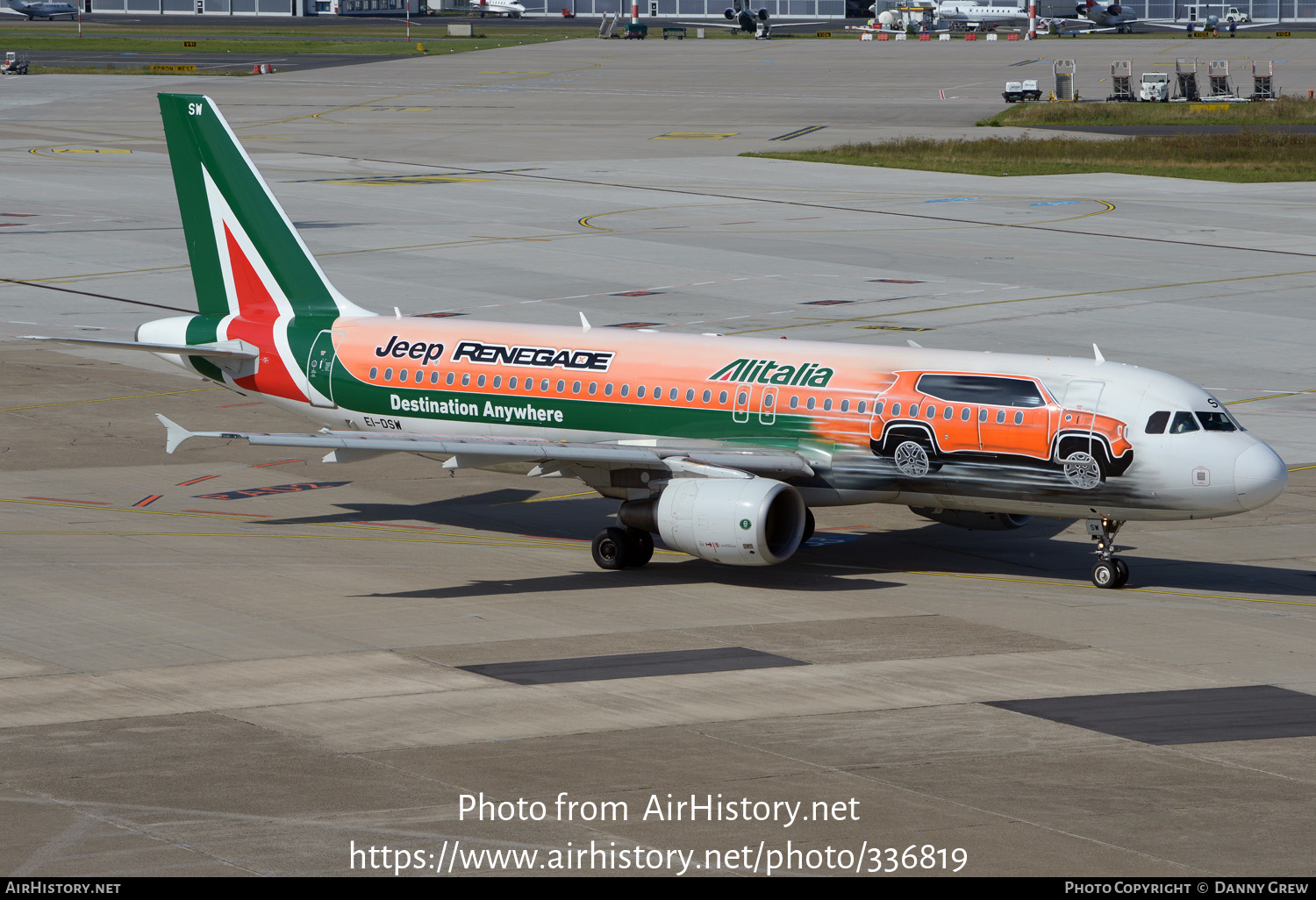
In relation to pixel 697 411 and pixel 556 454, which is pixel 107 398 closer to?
pixel 556 454

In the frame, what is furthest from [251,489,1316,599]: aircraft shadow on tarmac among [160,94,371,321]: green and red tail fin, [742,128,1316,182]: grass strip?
[742,128,1316,182]: grass strip

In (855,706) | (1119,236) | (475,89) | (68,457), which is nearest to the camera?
(855,706)

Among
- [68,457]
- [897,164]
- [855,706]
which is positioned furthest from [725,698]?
[897,164]

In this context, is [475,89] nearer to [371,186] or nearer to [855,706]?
[371,186]

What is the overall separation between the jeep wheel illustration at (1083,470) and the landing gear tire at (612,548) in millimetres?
8704

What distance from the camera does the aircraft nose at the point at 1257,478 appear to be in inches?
1214

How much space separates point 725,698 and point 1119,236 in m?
61.0

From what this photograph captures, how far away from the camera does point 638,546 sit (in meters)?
34.2

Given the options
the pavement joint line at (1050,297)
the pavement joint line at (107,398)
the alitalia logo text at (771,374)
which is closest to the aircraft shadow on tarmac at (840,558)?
the alitalia logo text at (771,374)

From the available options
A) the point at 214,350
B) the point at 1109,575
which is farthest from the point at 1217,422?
the point at 214,350

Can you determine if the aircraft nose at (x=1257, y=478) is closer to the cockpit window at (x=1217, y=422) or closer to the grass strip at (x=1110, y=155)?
the cockpit window at (x=1217, y=422)

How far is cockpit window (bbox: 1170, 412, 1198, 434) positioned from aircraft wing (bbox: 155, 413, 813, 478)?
6.91 m

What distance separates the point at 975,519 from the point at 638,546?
6.99 meters
